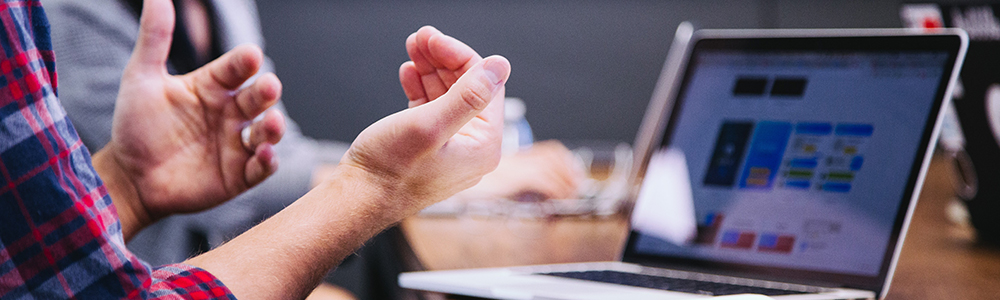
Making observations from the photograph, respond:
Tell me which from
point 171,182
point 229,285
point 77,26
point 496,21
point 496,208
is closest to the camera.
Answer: point 229,285

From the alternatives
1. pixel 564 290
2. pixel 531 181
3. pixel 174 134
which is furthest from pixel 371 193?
pixel 531 181

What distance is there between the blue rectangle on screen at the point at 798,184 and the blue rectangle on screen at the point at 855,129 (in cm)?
5

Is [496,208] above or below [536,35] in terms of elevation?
below

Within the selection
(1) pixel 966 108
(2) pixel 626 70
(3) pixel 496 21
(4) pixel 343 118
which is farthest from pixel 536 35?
(1) pixel 966 108

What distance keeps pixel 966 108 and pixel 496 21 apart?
1927 mm

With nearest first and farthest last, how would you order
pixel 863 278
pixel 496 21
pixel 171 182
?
pixel 863 278 → pixel 171 182 → pixel 496 21

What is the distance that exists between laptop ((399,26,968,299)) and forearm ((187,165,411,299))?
0.13 metres

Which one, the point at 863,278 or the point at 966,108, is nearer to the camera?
the point at 863,278

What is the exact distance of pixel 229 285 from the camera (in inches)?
17.1

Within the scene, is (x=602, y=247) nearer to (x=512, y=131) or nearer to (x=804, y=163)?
(x=804, y=163)

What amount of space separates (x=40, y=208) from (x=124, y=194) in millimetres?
391

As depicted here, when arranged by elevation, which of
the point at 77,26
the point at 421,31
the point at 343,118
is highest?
the point at 421,31

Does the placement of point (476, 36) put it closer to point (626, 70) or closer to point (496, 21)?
point (496, 21)

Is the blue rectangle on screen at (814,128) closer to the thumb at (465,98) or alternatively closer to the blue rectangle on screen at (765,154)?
the blue rectangle on screen at (765,154)
